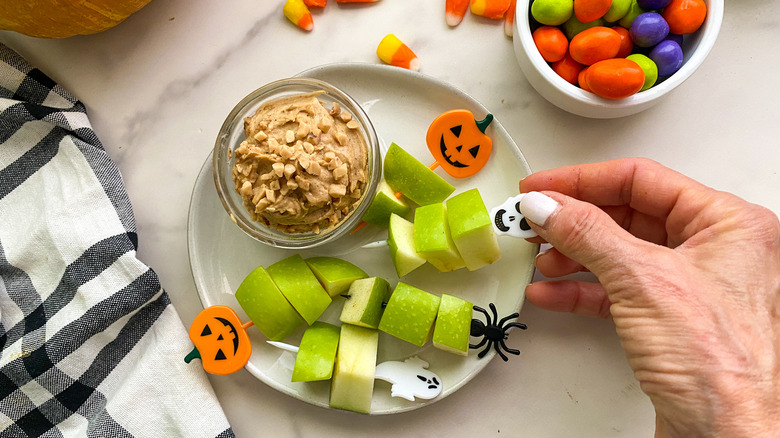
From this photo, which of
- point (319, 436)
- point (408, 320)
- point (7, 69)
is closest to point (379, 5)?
point (408, 320)

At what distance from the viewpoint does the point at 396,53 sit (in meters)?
1.94

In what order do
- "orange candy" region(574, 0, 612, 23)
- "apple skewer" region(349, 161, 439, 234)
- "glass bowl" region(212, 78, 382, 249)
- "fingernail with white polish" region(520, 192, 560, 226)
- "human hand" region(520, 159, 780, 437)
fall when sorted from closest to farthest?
"human hand" region(520, 159, 780, 437)
"fingernail with white polish" region(520, 192, 560, 226)
"orange candy" region(574, 0, 612, 23)
"glass bowl" region(212, 78, 382, 249)
"apple skewer" region(349, 161, 439, 234)

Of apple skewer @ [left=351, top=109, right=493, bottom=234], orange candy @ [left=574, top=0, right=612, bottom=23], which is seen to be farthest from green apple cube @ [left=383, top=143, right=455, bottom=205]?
orange candy @ [left=574, top=0, right=612, bottom=23]

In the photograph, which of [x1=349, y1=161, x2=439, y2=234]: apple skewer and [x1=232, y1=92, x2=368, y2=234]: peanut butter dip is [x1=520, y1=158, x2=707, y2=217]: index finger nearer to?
[x1=349, y1=161, x2=439, y2=234]: apple skewer

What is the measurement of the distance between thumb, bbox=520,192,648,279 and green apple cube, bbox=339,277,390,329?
1.73 ft

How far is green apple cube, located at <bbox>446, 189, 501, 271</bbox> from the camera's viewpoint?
170 centimetres

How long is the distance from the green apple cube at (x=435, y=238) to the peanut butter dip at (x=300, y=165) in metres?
0.21

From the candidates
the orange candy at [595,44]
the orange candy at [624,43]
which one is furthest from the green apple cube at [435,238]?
the orange candy at [624,43]

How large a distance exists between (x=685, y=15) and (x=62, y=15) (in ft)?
6.22

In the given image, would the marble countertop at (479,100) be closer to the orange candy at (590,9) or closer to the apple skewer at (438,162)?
the apple skewer at (438,162)

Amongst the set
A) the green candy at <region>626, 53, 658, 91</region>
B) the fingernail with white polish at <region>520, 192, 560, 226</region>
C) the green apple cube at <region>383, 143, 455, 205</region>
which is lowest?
the green apple cube at <region>383, 143, 455, 205</region>

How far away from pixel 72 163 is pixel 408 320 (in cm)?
126

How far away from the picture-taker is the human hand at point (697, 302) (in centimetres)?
135

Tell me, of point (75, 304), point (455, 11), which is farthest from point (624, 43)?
point (75, 304)
